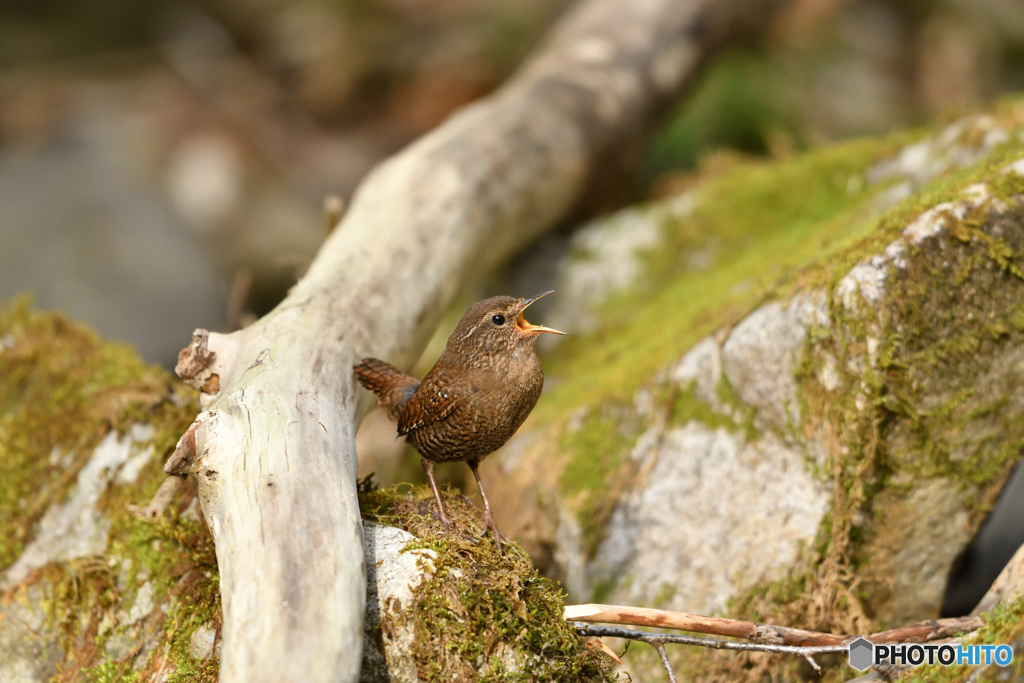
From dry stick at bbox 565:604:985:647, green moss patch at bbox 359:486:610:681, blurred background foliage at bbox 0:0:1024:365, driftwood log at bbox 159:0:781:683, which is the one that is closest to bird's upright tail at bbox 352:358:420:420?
driftwood log at bbox 159:0:781:683

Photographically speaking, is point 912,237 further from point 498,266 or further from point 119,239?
point 119,239

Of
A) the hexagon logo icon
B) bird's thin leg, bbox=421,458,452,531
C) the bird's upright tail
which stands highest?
the bird's upright tail

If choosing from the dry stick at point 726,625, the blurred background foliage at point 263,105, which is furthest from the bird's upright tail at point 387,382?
the blurred background foliage at point 263,105

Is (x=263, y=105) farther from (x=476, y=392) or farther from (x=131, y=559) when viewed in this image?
(x=476, y=392)

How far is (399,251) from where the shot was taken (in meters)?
4.94

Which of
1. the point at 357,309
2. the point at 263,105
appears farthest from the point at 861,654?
Answer: the point at 263,105

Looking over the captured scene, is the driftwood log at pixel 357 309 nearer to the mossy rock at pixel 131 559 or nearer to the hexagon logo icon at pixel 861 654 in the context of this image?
the mossy rock at pixel 131 559

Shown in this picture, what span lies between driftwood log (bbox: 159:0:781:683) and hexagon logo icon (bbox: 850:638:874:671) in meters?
2.03

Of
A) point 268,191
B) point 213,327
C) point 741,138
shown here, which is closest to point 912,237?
point 741,138

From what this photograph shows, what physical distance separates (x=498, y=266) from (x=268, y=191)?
5.70 meters

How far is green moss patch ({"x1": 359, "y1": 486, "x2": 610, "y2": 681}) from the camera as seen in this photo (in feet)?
9.25

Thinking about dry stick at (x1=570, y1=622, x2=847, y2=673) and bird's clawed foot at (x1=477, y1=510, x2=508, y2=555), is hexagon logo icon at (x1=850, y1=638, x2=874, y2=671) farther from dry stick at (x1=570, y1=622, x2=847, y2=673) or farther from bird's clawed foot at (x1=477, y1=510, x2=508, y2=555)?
bird's clawed foot at (x1=477, y1=510, x2=508, y2=555)

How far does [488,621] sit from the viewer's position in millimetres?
2893

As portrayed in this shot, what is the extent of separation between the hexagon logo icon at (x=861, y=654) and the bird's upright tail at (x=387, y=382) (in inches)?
87.7
